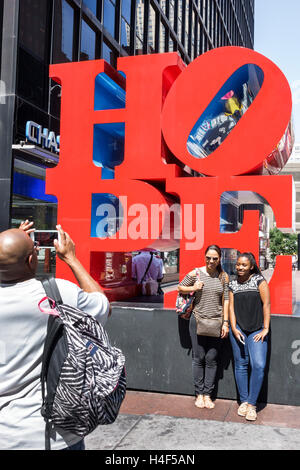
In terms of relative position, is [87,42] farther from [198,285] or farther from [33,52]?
[198,285]

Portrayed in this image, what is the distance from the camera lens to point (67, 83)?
268 inches

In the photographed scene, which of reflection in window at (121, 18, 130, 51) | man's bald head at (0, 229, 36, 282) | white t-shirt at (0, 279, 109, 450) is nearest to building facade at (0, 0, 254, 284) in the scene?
reflection in window at (121, 18, 130, 51)

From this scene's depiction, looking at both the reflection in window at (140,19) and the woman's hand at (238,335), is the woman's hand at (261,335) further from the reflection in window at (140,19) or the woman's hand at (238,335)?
the reflection in window at (140,19)

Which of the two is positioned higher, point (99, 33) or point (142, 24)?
point (142, 24)

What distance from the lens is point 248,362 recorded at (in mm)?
5355

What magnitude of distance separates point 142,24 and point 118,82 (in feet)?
51.9

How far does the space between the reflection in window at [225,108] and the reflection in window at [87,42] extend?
35.1ft

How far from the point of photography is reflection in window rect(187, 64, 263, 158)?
6.25 meters

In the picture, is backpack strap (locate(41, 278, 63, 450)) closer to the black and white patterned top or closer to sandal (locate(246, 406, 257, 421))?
sandal (locate(246, 406, 257, 421))

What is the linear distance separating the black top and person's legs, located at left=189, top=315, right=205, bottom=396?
0.55 meters

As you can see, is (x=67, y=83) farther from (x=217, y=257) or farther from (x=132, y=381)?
(x=132, y=381)

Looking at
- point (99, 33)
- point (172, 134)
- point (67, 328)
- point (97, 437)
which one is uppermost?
point (99, 33)

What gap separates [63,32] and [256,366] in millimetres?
13071
